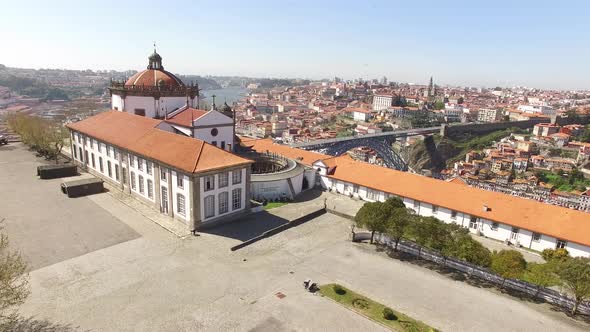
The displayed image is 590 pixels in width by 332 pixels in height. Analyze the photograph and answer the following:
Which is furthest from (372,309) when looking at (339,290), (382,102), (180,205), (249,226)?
(382,102)

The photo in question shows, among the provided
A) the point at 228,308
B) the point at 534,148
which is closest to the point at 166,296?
the point at 228,308

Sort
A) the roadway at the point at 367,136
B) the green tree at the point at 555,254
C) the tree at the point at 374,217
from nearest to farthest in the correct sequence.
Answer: the tree at the point at 374,217 → the green tree at the point at 555,254 → the roadway at the point at 367,136

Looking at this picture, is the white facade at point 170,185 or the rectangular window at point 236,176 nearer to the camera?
the white facade at point 170,185

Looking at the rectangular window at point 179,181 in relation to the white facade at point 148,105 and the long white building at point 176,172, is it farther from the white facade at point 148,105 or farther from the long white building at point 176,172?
the white facade at point 148,105

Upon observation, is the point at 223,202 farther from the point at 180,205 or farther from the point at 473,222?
the point at 473,222

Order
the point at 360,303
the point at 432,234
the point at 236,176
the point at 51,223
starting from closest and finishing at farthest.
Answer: the point at 360,303 < the point at 432,234 < the point at 51,223 < the point at 236,176

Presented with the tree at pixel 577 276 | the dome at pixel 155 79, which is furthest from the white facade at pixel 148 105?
the tree at pixel 577 276

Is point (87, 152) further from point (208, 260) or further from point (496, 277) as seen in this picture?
point (496, 277)
